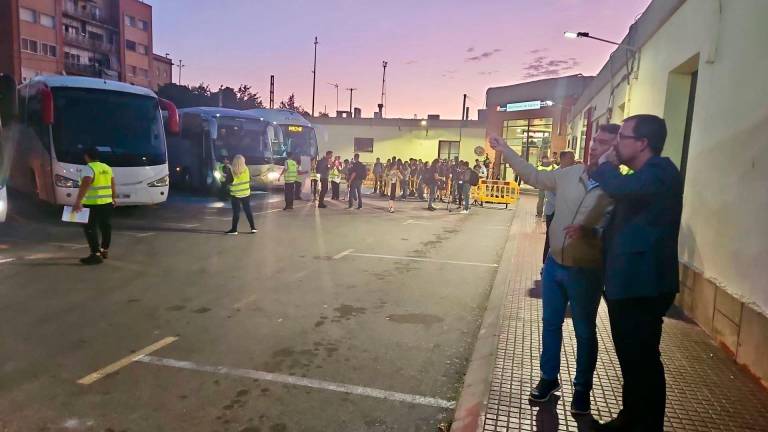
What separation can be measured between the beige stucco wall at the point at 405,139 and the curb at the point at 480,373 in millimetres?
33031

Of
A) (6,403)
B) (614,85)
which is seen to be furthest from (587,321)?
(614,85)

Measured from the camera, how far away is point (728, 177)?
189 inches

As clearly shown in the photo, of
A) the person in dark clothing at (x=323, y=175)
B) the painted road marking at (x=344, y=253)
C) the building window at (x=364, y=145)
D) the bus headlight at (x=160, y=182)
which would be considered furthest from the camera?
the building window at (x=364, y=145)

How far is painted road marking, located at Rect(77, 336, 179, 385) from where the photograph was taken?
3904 mm

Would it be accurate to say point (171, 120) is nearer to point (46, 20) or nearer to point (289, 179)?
point (289, 179)

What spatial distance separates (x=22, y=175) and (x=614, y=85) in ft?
48.4

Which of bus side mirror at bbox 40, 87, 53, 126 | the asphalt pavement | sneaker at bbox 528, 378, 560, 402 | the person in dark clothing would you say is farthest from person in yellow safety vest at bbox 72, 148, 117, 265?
the person in dark clothing

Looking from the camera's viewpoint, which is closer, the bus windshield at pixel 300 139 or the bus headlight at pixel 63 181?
the bus headlight at pixel 63 181

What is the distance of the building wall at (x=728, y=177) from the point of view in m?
4.12

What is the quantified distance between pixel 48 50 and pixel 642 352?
5964 centimetres

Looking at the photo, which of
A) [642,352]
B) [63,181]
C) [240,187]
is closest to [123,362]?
[642,352]

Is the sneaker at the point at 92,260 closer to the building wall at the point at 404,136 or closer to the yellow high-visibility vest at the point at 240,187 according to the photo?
the yellow high-visibility vest at the point at 240,187

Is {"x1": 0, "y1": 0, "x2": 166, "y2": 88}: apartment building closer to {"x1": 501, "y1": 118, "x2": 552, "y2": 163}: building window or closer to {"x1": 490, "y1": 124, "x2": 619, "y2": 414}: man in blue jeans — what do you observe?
{"x1": 501, "y1": 118, "x2": 552, "y2": 163}: building window

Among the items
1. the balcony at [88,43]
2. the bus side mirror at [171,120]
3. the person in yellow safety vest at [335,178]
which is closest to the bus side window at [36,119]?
the bus side mirror at [171,120]
